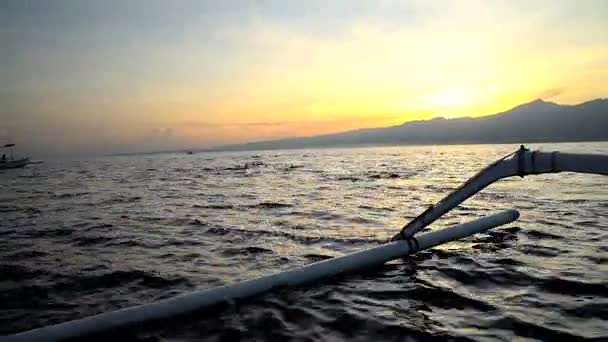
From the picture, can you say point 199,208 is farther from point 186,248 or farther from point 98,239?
point 186,248

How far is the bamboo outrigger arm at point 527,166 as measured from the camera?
4961 millimetres

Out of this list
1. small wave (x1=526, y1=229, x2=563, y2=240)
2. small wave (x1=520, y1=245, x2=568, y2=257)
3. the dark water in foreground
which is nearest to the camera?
the dark water in foreground

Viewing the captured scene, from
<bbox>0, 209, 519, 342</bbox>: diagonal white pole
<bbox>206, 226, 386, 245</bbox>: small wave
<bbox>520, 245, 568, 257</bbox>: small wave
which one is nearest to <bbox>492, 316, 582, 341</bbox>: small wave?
<bbox>0, 209, 519, 342</bbox>: diagonal white pole

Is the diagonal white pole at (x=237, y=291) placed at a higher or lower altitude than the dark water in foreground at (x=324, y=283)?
higher

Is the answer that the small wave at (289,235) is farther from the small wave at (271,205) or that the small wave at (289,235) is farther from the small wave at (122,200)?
the small wave at (122,200)

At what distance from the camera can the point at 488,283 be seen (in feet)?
22.6

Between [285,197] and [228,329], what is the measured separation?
1578 centimetres

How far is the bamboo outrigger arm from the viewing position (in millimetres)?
4961

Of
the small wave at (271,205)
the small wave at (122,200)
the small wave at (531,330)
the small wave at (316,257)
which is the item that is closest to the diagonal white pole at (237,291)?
the small wave at (316,257)

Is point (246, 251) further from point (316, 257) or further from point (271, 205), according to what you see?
point (271, 205)

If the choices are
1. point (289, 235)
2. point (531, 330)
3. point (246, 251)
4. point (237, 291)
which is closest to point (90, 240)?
point (246, 251)

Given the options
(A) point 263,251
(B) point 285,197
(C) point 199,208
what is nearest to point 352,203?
(B) point 285,197

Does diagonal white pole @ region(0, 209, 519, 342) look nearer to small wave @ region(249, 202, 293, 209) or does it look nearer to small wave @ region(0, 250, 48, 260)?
small wave @ region(0, 250, 48, 260)

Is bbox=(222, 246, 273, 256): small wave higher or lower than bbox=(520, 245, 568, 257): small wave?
lower
